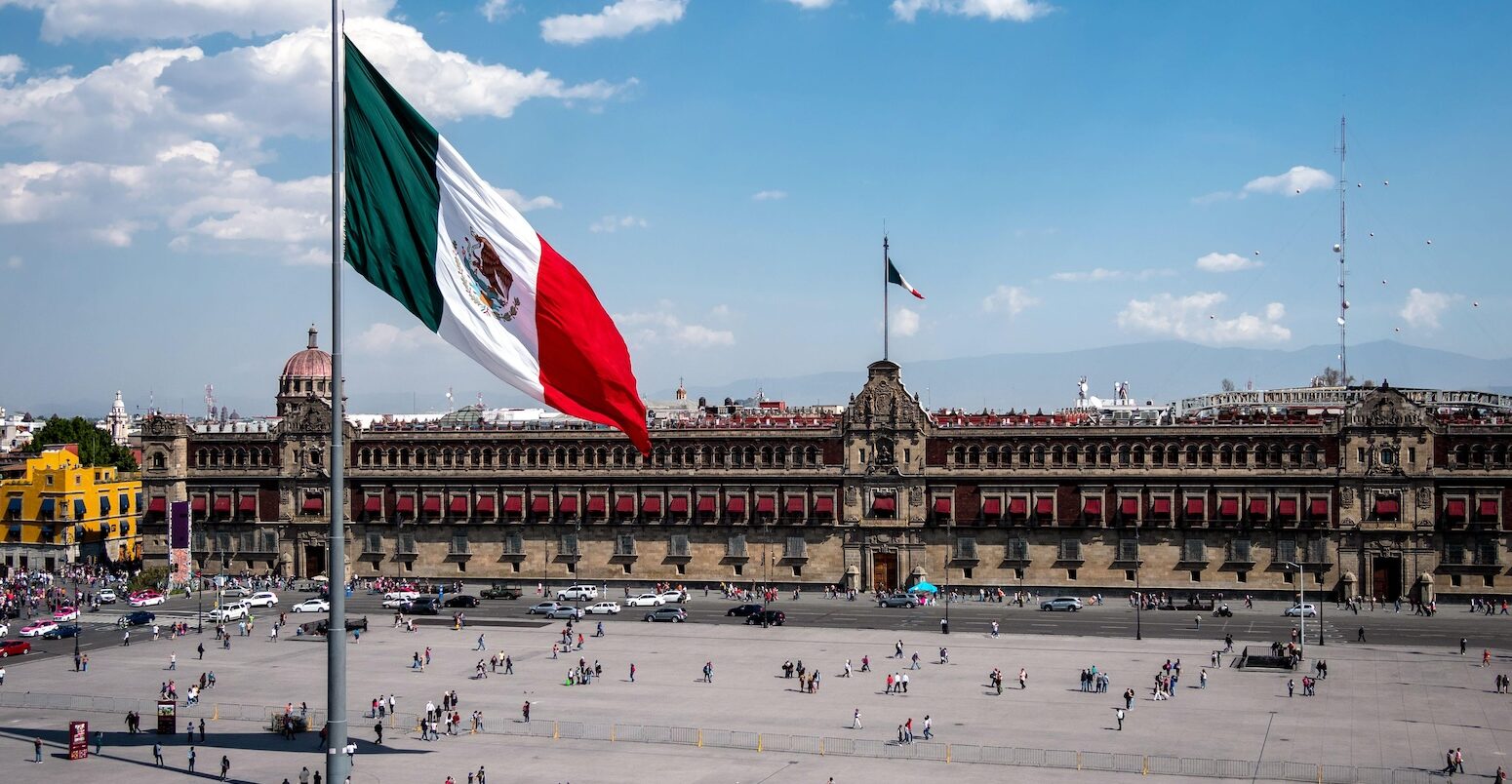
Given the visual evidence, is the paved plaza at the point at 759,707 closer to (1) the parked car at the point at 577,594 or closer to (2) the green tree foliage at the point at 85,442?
(1) the parked car at the point at 577,594

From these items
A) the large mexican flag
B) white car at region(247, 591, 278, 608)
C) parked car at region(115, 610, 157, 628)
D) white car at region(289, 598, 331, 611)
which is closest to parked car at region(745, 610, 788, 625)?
white car at region(289, 598, 331, 611)

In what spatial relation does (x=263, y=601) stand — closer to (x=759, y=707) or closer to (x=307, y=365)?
(x=307, y=365)

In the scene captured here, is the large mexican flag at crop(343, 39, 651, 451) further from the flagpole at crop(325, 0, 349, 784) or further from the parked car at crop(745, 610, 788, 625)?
the parked car at crop(745, 610, 788, 625)

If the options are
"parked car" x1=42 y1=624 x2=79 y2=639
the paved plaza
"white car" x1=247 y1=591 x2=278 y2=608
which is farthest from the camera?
"white car" x1=247 y1=591 x2=278 y2=608

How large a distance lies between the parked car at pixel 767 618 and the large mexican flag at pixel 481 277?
7082 centimetres

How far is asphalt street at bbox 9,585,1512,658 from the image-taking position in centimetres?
8869

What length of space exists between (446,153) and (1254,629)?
253ft

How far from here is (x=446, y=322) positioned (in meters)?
25.2

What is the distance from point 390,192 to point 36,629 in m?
82.3

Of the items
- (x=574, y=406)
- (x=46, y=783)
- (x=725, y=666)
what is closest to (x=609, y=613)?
(x=725, y=666)

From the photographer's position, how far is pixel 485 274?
25078 mm

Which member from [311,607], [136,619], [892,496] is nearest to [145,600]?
[136,619]

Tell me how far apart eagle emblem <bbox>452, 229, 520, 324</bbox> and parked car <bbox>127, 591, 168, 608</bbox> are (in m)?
92.9

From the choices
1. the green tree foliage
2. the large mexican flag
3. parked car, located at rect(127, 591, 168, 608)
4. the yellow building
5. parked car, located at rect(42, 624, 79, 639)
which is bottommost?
parked car, located at rect(42, 624, 79, 639)
